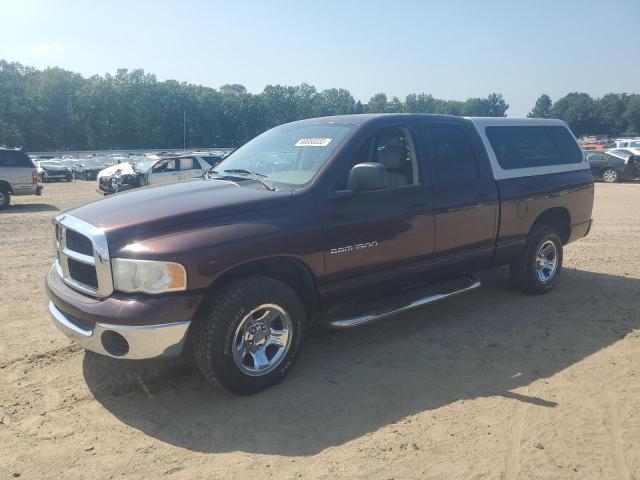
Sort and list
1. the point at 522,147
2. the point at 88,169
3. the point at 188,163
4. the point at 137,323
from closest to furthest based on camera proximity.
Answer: the point at 137,323 → the point at 522,147 → the point at 188,163 → the point at 88,169

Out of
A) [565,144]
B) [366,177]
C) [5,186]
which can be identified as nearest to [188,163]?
[5,186]

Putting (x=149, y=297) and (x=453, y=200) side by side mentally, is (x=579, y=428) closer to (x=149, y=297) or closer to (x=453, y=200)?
(x=453, y=200)

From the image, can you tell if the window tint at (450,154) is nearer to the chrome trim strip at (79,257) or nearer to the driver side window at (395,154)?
the driver side window at (395,154)

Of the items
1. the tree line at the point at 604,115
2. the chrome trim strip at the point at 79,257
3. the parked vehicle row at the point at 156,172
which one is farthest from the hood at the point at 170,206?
the tree line at the point at 604,115

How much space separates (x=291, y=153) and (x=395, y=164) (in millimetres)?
943

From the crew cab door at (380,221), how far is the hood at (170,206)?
473 mm

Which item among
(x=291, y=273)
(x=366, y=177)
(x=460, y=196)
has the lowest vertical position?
(x=291, y=273)

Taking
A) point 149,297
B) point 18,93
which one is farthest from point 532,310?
point 18,93

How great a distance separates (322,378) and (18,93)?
99.0 meters

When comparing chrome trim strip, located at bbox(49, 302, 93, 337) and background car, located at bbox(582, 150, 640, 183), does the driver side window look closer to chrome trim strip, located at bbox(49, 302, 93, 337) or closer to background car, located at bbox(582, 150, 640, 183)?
chrome trim strip, located at bbox(49, 302, 93, 337)

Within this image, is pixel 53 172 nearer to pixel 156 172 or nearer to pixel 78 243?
Result: pixel 156 172

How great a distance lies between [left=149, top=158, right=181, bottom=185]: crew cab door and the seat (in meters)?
14.3

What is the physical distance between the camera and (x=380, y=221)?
4.28 m

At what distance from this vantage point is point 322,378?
4.01 metres
